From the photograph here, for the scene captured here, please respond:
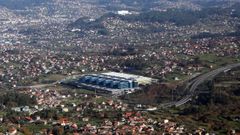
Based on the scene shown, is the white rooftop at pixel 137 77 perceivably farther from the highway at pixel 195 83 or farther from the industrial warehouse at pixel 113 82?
the highway at pixel 195 83

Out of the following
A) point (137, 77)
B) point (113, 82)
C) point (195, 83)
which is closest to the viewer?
point (195, 83)

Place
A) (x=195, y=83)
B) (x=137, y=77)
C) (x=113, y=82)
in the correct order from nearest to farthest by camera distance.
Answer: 1. (x=195, y=83)
2. (x=113, y=82)
3. (x=137, y=77)

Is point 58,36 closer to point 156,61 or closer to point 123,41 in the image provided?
point 123,41

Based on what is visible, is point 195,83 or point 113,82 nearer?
point 195,83

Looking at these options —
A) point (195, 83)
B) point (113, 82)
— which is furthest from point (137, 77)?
point (195, 83)

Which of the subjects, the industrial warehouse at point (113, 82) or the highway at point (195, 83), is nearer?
the highway at point (195, 83)

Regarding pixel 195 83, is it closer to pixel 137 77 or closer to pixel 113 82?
pixel 137 77

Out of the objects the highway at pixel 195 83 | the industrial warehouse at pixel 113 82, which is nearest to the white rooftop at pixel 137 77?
the industrial warehouse at pixel 113 82

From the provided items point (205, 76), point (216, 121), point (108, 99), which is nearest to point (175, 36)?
point (205, 76)

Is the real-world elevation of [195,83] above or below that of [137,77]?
above
